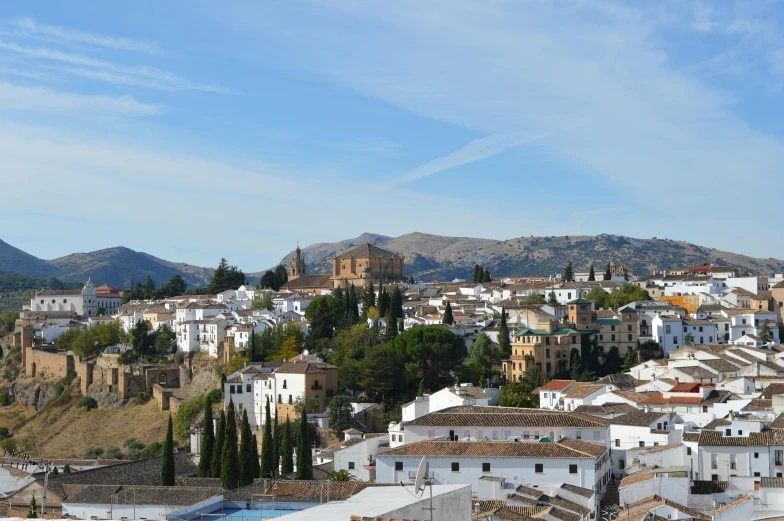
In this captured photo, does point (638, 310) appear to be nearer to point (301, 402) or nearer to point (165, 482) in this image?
point (301, 402)

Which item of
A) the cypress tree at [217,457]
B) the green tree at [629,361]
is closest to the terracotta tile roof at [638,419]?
the cypress tree at [217,457]

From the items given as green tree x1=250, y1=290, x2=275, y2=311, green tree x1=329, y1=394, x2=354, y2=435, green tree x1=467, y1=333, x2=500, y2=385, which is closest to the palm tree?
green tree x1=329, y1=394, x2=354, y2=435

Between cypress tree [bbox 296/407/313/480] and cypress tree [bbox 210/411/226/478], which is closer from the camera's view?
cypress tree [bbox 296/407/313/480]

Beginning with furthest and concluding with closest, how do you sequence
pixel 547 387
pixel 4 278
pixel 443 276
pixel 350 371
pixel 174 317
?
pixel 443 276, pixel 4 278, pixel 174 317, pixel 350 371, pixel 547 387

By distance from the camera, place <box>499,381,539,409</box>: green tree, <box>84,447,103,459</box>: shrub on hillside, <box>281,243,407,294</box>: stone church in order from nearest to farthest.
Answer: <box>499,381,539,409</box>: green tree
<box>84,447,103,459</box>: shrub on hillside
<box>281,243,407,294</box>: stone church

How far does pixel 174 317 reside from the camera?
64750 mm

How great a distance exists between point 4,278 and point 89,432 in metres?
97.3

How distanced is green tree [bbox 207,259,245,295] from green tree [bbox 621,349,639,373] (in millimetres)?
34411

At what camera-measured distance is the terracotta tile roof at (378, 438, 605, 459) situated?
95.7ft

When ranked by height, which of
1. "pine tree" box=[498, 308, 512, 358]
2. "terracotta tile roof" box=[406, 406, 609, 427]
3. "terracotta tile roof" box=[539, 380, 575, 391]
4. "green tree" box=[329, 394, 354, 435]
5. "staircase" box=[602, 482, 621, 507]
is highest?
"pine tree" box=[498, 308, 512, 358]

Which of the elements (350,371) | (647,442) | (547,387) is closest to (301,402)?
(350,371)

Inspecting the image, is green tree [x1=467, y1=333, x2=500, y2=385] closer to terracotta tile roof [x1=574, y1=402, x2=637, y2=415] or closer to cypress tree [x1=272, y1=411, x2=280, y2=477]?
terracotta tile roof [x1=574, y1=402, x2=637, y2=415]

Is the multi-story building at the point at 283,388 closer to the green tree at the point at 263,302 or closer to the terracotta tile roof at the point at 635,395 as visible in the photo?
the terracotta tile roof at the point at 635,395

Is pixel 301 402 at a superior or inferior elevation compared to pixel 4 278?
inferior
